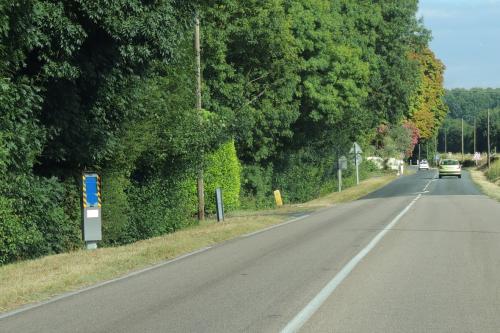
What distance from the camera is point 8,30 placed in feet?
46.1

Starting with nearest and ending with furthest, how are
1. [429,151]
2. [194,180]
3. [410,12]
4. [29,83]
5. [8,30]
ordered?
[8,30]
[29,83]
[194,180]
[410,12]
[429,151]

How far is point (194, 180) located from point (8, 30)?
16.2 metres

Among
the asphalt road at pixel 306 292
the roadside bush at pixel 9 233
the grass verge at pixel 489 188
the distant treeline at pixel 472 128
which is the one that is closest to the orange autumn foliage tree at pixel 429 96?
the grass verge at pixel 489 188

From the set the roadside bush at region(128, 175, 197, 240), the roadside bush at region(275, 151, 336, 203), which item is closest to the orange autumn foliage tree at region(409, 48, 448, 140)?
the roadside bush at region(275, 151, 336, 203)

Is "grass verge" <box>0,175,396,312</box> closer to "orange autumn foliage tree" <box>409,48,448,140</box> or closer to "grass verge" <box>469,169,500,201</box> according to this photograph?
"grass verge" <box>469,169,500,201</box>

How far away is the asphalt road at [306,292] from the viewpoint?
809cm

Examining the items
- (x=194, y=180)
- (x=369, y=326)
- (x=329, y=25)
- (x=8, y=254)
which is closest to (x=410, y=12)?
(x=329, y=25)

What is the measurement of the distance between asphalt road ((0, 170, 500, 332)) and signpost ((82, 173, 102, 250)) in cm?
332

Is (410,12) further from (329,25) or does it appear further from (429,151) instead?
(429,151)

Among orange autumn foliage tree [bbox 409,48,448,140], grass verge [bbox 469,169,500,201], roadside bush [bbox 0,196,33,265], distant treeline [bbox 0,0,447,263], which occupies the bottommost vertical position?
grass verge [bbox 469,169,500,201]

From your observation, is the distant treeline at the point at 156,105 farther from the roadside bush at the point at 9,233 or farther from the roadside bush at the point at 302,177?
the roadside bush at the point at 302,177

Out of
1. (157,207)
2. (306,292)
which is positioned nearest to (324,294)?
(306,292)

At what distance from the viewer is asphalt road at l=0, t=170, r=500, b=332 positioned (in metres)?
8.09

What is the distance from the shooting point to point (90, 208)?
18.1m
